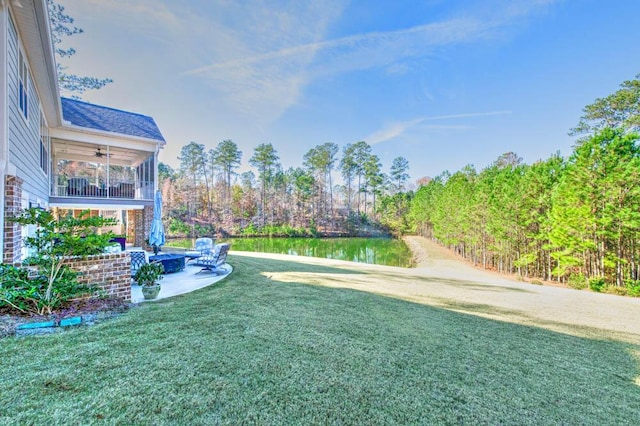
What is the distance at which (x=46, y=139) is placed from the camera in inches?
357

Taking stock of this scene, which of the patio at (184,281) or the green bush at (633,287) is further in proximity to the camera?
the green bush at (633,287)

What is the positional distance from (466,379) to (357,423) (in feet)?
4.58

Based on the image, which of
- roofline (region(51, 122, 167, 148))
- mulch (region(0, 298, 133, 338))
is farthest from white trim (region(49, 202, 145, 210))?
mulch (region(0, 298, 133, 338))

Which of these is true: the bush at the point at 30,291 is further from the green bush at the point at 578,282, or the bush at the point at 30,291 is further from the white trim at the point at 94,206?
the green bush at the point at 578,282

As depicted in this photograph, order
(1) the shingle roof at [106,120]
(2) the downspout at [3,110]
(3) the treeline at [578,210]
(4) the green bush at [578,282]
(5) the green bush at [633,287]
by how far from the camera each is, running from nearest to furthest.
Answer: (2) the downspout at [3,110], (5) the green bush at [633,287], (3) the treeline at [578,210], (1) the shingle roof at [106,120], (4) the green bush at [578,282]

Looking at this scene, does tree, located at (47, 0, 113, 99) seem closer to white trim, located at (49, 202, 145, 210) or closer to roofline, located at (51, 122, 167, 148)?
roofline, located at (51, 122, 167, 148)

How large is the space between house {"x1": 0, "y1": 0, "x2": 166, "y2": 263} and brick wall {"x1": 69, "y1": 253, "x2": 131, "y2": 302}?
111 centimetres

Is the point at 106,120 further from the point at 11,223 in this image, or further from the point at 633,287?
the point at 633,287

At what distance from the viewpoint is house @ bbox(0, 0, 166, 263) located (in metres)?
4.22

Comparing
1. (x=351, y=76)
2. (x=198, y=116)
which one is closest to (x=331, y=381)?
(x=351, y=76)

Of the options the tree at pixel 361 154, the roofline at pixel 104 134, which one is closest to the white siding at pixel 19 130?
the roofline at pixel 104 134

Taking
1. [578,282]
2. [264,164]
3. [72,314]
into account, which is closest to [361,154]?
[264,164]

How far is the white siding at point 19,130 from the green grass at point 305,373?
138 inches

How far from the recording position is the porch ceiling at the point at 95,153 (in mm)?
11055
